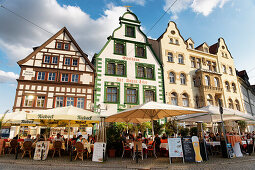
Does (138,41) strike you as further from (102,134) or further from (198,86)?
(102,134)

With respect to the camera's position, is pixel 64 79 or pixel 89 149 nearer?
pixel 89 149

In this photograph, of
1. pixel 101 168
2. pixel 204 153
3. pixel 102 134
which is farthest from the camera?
pixel 102 134

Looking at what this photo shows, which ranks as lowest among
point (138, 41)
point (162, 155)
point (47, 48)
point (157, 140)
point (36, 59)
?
point (162, 155)

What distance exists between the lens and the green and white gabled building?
1867cm

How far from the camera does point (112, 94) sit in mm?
19000

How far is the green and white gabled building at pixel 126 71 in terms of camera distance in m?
18.7

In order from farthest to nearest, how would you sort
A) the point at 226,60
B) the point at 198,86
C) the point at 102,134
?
the point at 226,60, the point at 198,86, the point at 102,134

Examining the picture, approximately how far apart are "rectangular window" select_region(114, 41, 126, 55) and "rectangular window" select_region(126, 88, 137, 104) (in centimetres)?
480

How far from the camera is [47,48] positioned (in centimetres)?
1845

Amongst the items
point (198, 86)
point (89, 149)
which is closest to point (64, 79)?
point (89, 149)

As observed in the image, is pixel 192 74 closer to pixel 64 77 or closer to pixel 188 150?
pixel 64 77

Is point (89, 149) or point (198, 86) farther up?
point (198, 86)

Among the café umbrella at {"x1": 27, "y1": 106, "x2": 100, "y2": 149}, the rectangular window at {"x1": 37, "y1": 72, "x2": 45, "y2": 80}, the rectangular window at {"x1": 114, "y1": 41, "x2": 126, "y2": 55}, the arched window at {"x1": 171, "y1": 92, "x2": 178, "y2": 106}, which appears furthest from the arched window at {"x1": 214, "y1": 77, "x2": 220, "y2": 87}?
the rectangular window at {"x1": 37, "y1": 72, "x2": 45, "y2": 80}

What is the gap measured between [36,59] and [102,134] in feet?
41.8
